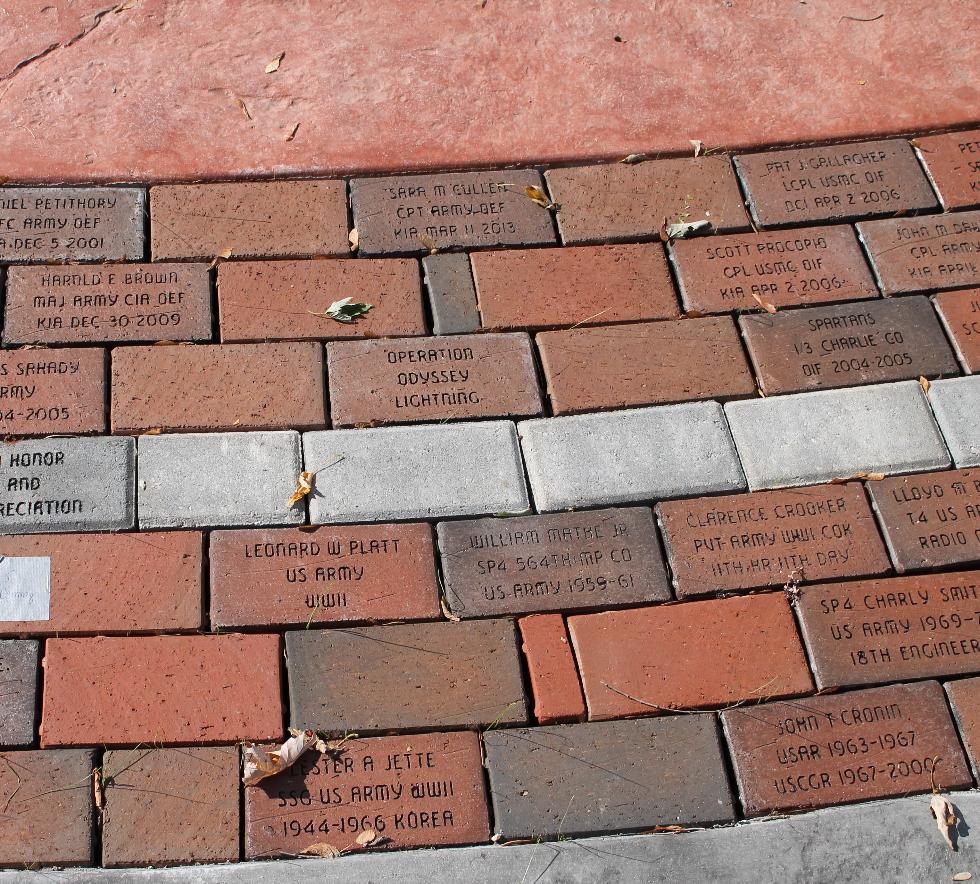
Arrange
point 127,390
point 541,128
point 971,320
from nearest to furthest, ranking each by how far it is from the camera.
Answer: point 127,390 → point 971,320 → point 541,128

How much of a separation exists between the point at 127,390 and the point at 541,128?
1.49m

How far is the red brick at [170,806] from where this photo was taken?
2244mm

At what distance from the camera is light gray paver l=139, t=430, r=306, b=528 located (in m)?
2.56

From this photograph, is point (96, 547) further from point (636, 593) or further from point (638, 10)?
point (638, 10)

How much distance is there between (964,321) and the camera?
295cm

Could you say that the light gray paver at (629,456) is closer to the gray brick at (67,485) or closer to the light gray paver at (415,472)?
the light gray paver at (415,472)

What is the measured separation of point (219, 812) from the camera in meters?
2.28

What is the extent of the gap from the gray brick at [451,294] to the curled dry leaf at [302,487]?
551 millimetres

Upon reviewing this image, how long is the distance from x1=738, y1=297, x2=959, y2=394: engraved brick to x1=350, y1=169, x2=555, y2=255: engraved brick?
2.29 feet

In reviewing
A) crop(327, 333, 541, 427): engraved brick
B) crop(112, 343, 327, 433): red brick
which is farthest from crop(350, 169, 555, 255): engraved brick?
crop(112, 343, 327, 433): red brick

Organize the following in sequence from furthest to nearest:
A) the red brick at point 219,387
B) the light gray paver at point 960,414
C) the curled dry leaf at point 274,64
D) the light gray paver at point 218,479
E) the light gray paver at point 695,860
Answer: the curled dry leaf at point 274,64, the light gray paver at point 960,414, the red brick at point 219,387, the light gray paver at point 218,479, the light gray paver at point 695,860

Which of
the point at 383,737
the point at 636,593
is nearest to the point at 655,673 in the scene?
the point at 636,593

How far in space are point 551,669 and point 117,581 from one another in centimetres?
107

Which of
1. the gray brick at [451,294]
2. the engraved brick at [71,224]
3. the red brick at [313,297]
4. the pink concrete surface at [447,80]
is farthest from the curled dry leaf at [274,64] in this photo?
the gray brick at [451,294]
